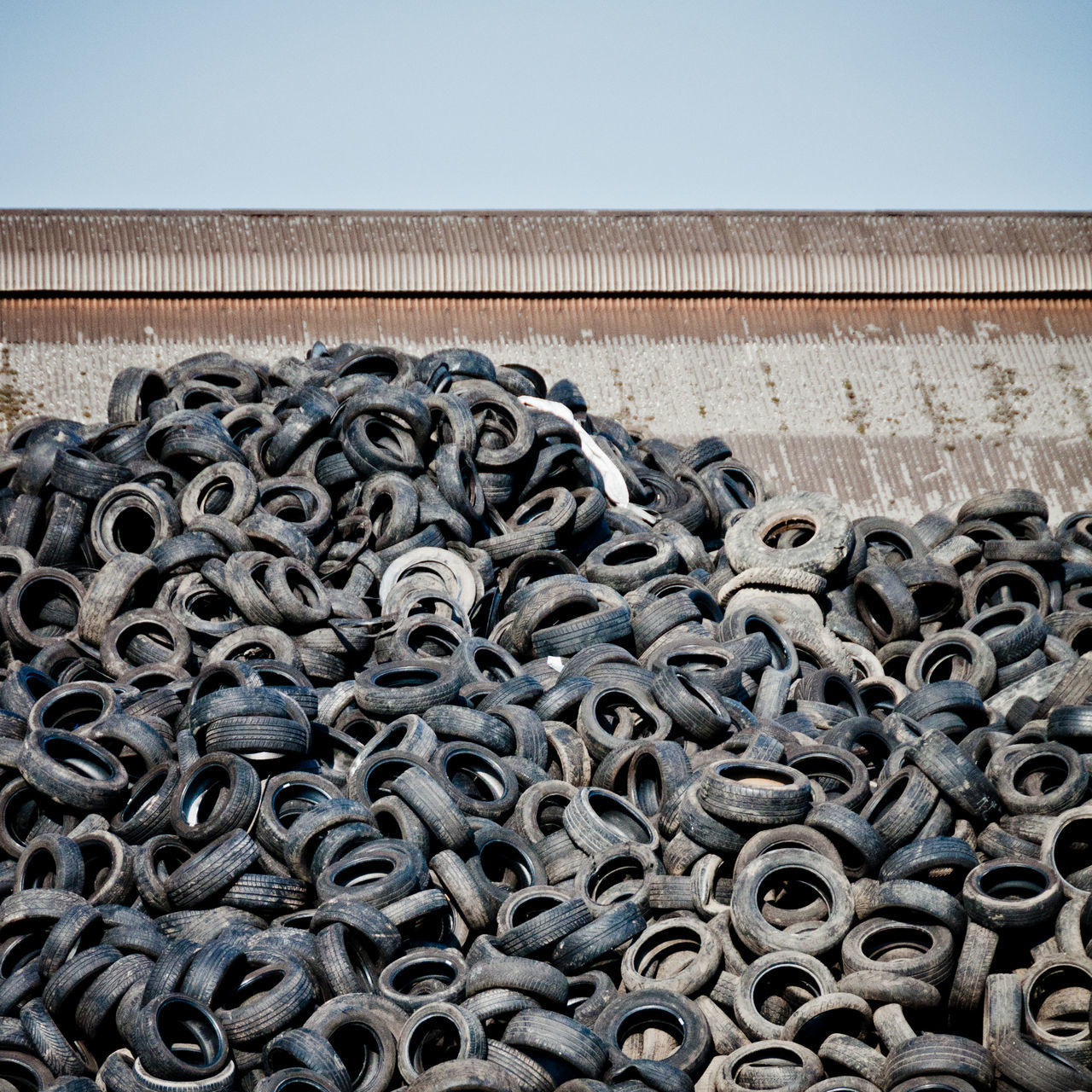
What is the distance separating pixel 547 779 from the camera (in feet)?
27.8

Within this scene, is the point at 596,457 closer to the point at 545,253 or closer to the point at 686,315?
the point at 686,315

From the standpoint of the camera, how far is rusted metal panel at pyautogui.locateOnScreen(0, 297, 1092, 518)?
1650 cm

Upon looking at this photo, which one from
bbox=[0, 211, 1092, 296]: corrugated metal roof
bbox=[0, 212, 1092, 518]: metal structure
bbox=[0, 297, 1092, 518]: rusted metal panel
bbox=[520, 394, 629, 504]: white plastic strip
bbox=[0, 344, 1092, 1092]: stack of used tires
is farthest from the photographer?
bbox=[0, 211, 1092, 296]: corrugated metal roof

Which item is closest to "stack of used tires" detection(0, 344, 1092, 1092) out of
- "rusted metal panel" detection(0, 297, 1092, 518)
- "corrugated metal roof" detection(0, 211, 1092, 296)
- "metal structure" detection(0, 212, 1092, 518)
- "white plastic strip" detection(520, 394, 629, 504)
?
"white plastic strip" detection(520, 394, 629, 504)

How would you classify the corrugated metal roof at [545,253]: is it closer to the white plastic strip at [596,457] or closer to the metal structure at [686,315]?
the metal structure at [686,315]

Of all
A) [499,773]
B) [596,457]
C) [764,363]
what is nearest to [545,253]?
[764,363]

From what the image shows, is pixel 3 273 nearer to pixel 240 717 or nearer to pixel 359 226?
pixel 359 226

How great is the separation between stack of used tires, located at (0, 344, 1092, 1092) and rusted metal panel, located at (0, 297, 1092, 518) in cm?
419

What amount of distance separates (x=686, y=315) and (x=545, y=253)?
7.48 ft

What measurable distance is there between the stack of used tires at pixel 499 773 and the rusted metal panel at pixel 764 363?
4194mm

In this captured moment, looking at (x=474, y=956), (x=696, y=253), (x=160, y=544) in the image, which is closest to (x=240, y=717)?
(x=474, y=956)

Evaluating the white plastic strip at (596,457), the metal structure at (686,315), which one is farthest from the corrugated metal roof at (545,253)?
the white plastic strip at (596,457)

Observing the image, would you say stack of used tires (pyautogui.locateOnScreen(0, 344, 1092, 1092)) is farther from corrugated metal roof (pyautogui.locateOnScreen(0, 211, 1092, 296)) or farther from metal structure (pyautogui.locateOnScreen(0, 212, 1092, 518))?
corrugated metal roof (pyautogui.locateOnScreen(0, 211, 1092, 296))

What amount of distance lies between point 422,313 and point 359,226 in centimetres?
163
